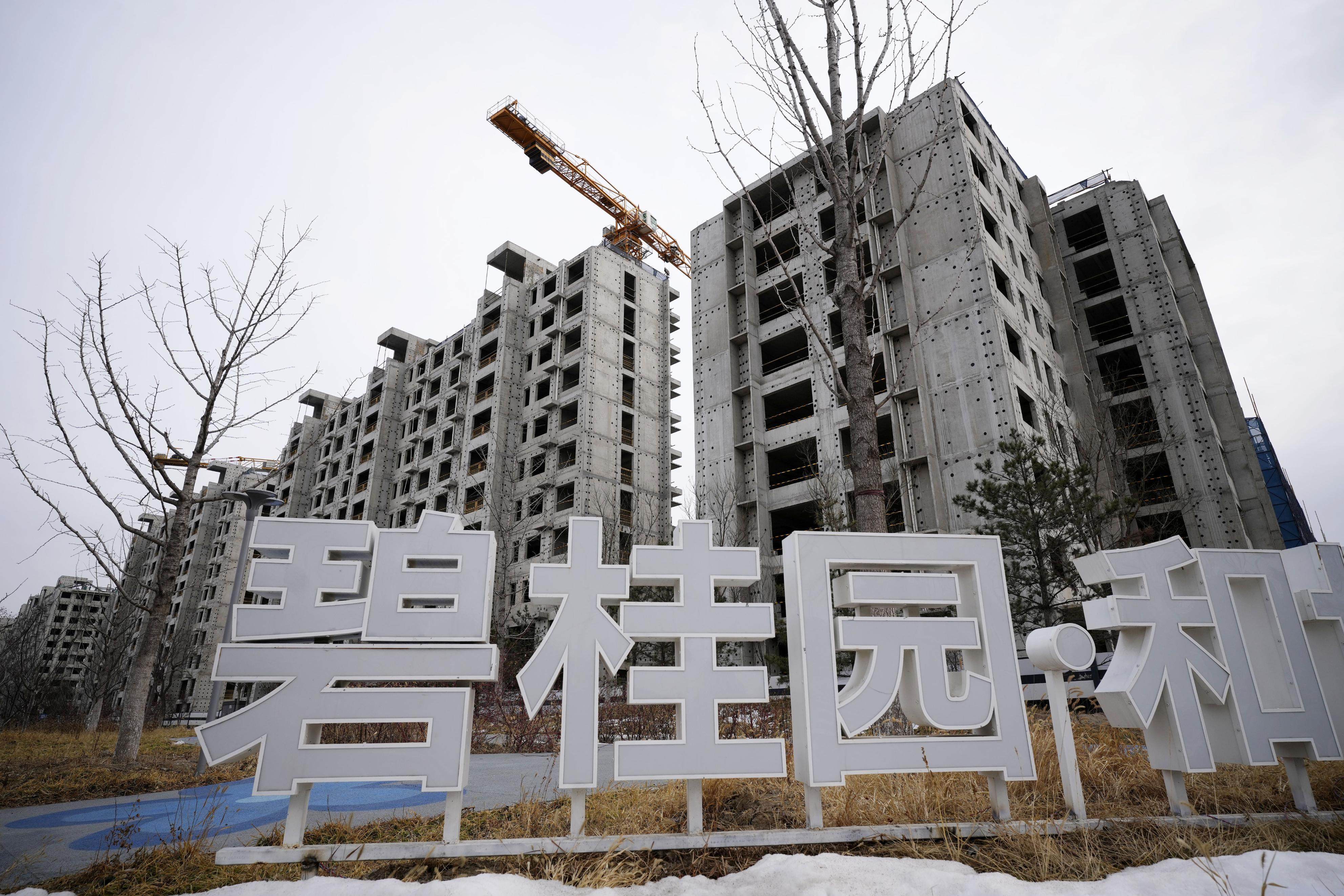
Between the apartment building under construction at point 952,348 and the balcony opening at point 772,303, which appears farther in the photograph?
the balcony opening at point 772,303

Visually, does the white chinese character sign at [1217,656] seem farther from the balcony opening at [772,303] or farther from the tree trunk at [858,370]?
the balcony opening at [772,303]

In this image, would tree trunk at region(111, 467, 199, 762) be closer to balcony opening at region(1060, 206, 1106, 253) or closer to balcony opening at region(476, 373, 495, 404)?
balcony opening at region(476, 373, 495, 404)

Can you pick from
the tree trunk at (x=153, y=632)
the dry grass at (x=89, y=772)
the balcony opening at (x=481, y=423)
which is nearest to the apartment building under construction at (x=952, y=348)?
the tree trunk at (x=153, y=632)

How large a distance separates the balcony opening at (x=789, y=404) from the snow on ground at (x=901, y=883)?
942 inches

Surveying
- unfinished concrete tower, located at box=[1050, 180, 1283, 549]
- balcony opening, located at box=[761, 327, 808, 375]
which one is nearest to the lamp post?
balcony opening, located at box=[761, 327, 808, 375]

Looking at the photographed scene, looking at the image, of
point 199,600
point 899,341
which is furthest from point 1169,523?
point 199,600

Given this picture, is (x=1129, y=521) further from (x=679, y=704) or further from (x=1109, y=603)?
(x=679, y=704)

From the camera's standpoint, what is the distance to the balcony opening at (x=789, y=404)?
28.5 meters

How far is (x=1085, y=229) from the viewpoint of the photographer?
32188 millimetres

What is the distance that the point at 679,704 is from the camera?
4.16m

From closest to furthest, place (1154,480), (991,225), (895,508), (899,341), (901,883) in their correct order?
(901,883) < (895,508) < (899,341) < (991,225) < (1154,480)

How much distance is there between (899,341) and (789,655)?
71.8ft

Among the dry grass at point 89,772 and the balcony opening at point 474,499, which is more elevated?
the balcony opening at point 474,499

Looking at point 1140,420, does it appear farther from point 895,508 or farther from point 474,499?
point 474,499
